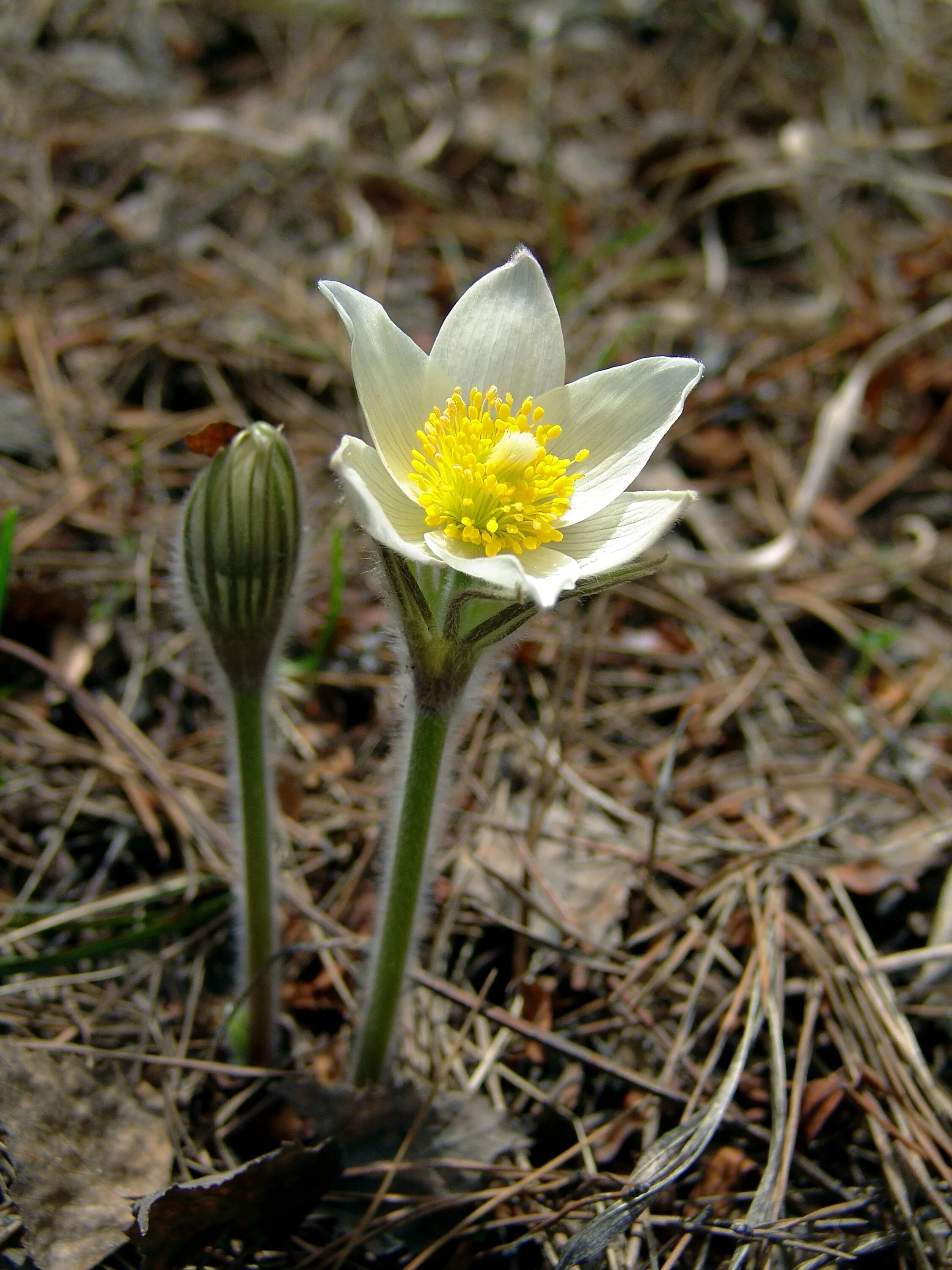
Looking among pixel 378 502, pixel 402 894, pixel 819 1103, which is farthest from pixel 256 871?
pixel 819 1103

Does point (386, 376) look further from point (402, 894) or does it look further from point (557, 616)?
point (557, 616)

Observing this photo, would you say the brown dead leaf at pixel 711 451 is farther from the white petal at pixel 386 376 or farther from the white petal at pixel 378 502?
the white petal at pixel 378 502

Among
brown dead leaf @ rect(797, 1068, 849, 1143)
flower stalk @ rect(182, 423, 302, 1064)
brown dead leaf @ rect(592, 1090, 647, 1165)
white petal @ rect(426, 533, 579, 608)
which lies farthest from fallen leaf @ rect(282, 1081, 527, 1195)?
white petal @ rect(426, 533, 579, 608)

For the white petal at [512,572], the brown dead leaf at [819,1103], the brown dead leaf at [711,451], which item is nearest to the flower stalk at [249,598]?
the white petal at [512,572]

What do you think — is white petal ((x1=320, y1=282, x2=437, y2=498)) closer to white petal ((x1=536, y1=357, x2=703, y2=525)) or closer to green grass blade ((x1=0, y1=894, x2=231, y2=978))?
white petal ((x1=536, y1=357, x2=703, y2=525))

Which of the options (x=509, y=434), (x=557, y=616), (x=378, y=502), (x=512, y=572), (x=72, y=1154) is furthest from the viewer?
(x=557, y=616)

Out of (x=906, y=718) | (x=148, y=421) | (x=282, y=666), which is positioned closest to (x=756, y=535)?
(x=906, y=718)
